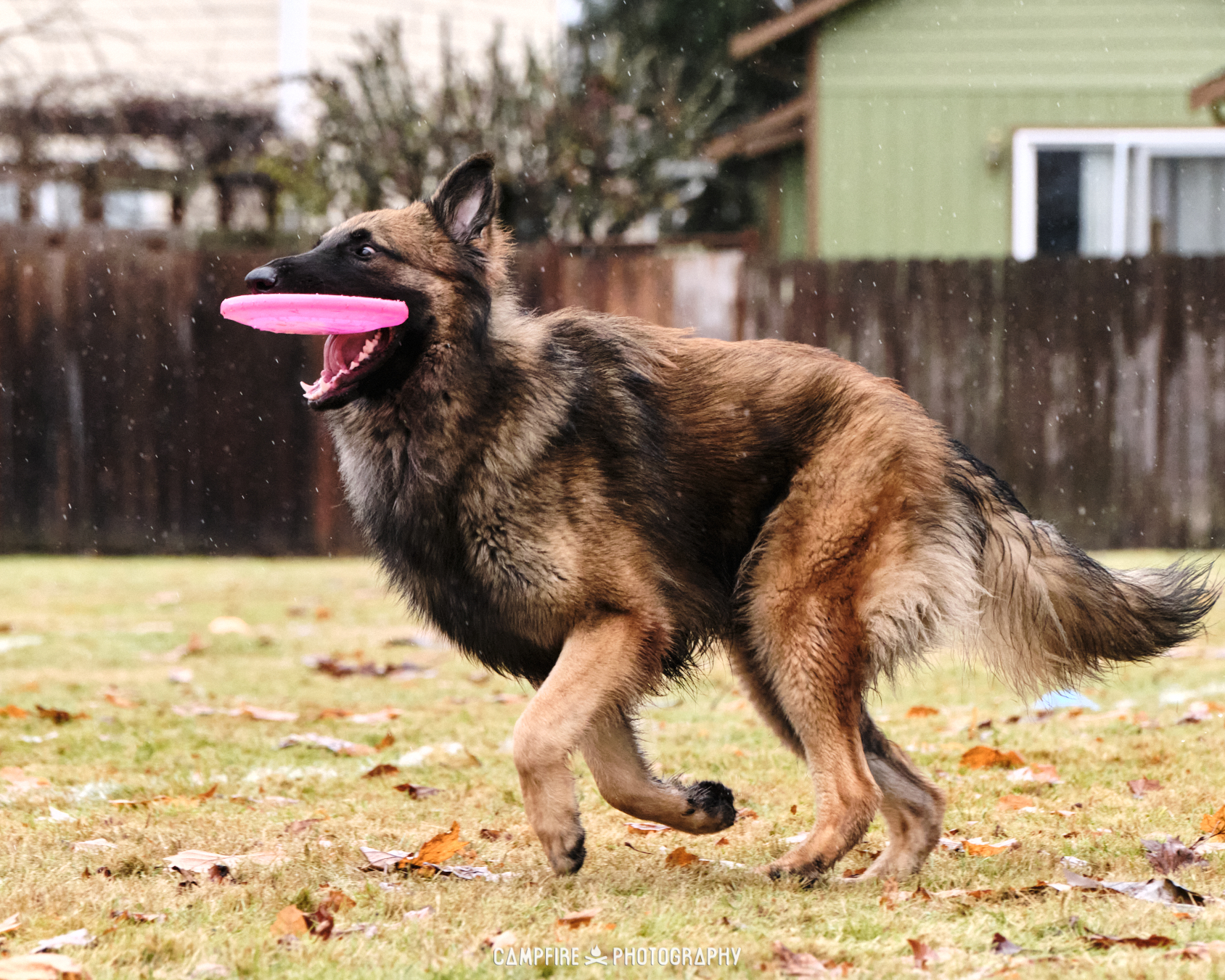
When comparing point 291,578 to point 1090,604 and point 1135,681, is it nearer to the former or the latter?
point 1135,681

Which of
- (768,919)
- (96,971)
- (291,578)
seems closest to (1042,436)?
(291,578)

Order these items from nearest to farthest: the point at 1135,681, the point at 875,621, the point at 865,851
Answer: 1. the point at 875,621
2. the point at 865,851
3. the point at 1135,681

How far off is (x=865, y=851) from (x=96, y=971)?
7.30 feet

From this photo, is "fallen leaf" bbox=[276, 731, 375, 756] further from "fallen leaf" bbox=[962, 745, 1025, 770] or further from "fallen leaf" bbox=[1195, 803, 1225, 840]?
"fallen leaf" bbox=[1195, 803, 1225, 840]

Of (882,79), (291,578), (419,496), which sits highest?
(882,79)

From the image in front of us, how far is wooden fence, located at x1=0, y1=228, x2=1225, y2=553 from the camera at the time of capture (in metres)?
11.7

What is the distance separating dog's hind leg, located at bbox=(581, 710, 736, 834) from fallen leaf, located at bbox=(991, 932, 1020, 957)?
41.6 inches

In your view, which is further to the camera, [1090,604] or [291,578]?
[291,578]

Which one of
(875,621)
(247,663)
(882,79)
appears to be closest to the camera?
(875,621)

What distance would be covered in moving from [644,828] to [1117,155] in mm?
12164

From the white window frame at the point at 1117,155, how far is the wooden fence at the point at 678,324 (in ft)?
9.91

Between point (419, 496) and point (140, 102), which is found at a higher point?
point (140, 102)

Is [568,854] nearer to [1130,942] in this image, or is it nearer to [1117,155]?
[1130,942]

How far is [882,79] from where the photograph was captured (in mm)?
14648
